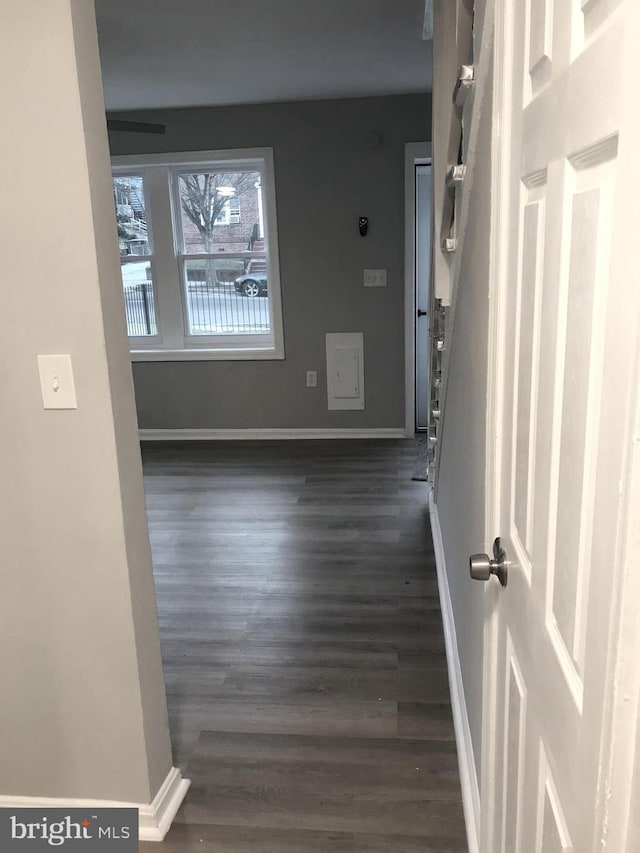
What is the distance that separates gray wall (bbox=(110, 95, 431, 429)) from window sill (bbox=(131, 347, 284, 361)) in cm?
5

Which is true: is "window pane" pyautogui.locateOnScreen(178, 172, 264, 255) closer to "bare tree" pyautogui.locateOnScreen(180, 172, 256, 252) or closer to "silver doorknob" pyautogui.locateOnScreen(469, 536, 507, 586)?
"bare tree" pyautogui.locateOnScreen(180, 172, 256, 252)

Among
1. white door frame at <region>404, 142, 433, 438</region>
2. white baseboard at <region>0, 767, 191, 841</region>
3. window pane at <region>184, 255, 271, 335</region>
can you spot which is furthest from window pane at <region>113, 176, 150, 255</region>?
white baseboard at <region>0, 767, 191, 841</region>

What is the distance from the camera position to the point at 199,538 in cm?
365

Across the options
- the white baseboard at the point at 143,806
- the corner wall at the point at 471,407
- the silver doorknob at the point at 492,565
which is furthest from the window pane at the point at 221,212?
the silver doorknob at the point at 492,565

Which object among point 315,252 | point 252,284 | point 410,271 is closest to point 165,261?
point 252,284

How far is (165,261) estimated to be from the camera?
213 inches

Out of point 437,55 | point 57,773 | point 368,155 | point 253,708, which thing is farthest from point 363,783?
point 368,155

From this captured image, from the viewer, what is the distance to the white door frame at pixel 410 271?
490cm

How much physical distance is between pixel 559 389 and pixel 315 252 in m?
4.57

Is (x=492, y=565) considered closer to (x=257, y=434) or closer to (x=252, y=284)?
(x=257, y=434)

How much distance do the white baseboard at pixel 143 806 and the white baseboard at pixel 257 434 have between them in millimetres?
3691

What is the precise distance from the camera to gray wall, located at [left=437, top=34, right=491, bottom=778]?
1522mm

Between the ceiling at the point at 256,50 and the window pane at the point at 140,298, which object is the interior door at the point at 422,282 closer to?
the ceiling at the point at 256,50

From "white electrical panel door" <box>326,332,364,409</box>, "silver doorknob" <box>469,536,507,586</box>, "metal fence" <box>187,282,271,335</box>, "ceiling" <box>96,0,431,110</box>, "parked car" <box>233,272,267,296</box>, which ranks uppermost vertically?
"ceiling" <box>96,0,431,110</box>
